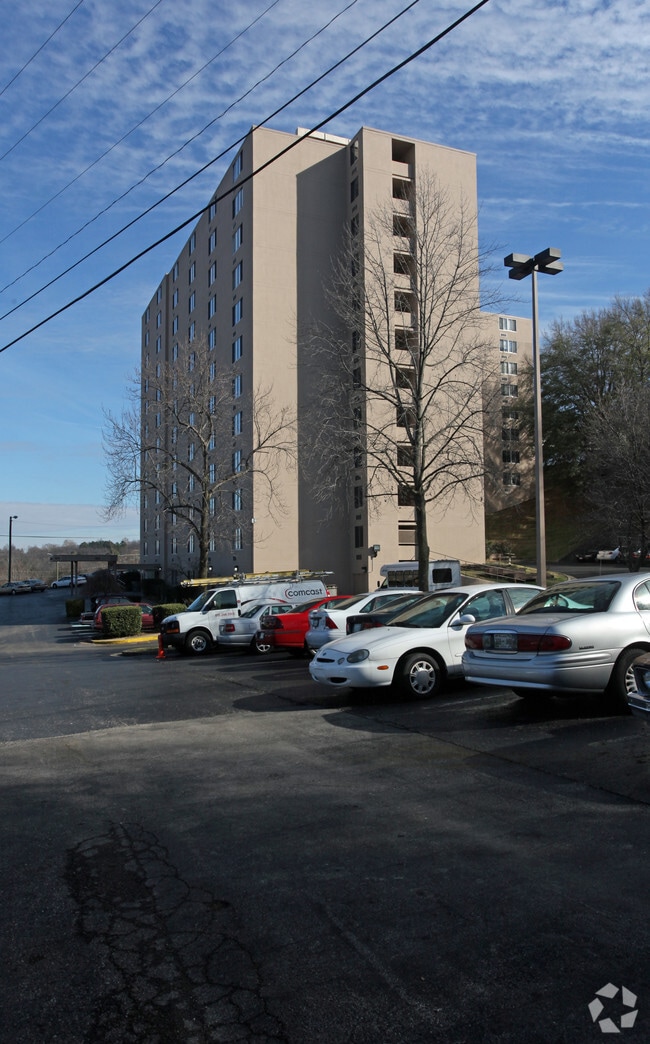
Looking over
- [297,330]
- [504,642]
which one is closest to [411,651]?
[504,642]

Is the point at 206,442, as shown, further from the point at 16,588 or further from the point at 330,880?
the point at 16,588

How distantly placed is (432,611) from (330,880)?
660 cm

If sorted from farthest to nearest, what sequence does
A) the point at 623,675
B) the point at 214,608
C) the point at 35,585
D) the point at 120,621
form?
the point at 35,585
the point at 120,621
the point at 214,608
the point at 623,675

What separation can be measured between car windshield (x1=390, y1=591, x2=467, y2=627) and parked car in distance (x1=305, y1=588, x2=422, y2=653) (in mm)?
3530

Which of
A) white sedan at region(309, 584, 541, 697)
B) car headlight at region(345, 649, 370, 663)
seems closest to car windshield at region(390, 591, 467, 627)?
white sedan at region(309, 584, 541, 697)

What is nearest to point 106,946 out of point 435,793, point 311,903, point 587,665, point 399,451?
point 311,903

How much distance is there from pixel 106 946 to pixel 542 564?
50.3ft

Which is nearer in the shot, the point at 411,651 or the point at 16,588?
the point at 411,651

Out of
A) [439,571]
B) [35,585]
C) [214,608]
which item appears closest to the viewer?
[214,608]

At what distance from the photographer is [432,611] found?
35.4 feet

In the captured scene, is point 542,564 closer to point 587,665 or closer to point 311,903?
point 587,665

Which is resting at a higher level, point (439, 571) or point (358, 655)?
point (439, 571)

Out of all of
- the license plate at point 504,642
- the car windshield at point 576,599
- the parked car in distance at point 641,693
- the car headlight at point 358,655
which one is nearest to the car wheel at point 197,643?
the car headlight at point 358,655

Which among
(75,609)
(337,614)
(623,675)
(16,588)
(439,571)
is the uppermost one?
(439,571)
